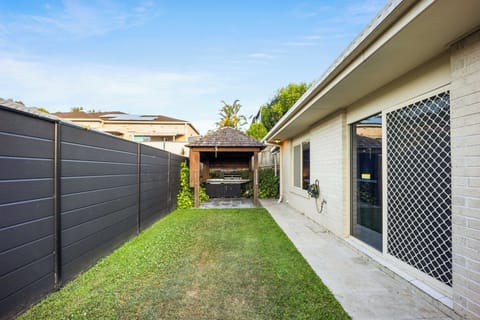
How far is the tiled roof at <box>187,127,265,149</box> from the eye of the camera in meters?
8.47

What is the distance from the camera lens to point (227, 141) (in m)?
8.77

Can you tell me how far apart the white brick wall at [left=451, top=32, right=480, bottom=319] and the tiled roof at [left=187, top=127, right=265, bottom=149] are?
6611 millimetres

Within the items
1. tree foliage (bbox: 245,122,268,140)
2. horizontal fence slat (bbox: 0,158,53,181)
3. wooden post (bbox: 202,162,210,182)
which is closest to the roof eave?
horizontal fence slat (bbox: 0,158,53,181)

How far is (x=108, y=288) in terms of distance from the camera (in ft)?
8.27

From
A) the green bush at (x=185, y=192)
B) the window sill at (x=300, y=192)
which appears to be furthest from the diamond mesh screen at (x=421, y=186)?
the green bush at (x=185, y=192)

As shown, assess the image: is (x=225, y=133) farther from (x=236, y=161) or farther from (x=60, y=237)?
(x=60, y=237)

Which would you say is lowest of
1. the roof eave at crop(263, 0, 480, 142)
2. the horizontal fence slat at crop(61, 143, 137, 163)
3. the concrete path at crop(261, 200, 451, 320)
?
the concrete path at crop(261, 200, 451, 320)

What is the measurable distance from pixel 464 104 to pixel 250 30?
7.54 metres

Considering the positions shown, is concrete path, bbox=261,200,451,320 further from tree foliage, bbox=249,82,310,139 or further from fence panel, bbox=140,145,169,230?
tree foliage, bbox=249,82,310,139

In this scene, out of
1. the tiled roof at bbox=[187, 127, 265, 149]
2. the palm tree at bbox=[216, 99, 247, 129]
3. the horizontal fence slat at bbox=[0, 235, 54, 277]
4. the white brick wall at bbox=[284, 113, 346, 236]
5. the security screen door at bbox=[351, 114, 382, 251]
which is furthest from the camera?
the palm tree at bbox=[216, 99, 247, 129]

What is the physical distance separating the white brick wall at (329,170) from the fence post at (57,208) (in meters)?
→ 4.24

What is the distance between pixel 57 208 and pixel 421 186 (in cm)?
392

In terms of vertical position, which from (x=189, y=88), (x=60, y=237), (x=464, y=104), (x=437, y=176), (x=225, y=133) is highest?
(x=189, y=88)

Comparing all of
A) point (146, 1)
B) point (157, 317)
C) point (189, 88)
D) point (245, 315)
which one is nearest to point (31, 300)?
point (157, 317)
